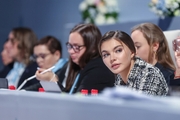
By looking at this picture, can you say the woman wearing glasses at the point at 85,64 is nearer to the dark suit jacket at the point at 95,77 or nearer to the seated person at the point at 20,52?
the dark suit jacket at the point at 95,77

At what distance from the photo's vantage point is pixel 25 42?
3.74m

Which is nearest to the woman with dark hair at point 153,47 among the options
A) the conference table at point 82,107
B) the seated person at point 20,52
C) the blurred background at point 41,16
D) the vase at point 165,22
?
the vase at point 165,22

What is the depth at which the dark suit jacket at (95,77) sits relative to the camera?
2.35m

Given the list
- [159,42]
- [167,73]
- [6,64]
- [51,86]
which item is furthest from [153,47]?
[6,64]

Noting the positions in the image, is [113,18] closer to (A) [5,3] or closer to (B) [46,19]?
(B) [46,19]

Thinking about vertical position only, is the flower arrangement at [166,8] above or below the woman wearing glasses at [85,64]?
above

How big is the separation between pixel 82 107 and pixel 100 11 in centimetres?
284

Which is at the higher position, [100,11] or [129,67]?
[100,11]

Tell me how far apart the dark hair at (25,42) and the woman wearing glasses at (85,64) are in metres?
1.13

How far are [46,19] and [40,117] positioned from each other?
3303 mm

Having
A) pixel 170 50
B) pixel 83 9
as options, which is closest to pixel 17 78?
pixel 83 9

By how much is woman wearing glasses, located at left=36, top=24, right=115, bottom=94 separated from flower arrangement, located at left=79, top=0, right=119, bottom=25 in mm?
1284

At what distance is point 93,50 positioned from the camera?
99.7 inches

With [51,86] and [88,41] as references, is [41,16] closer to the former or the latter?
[88,41]
